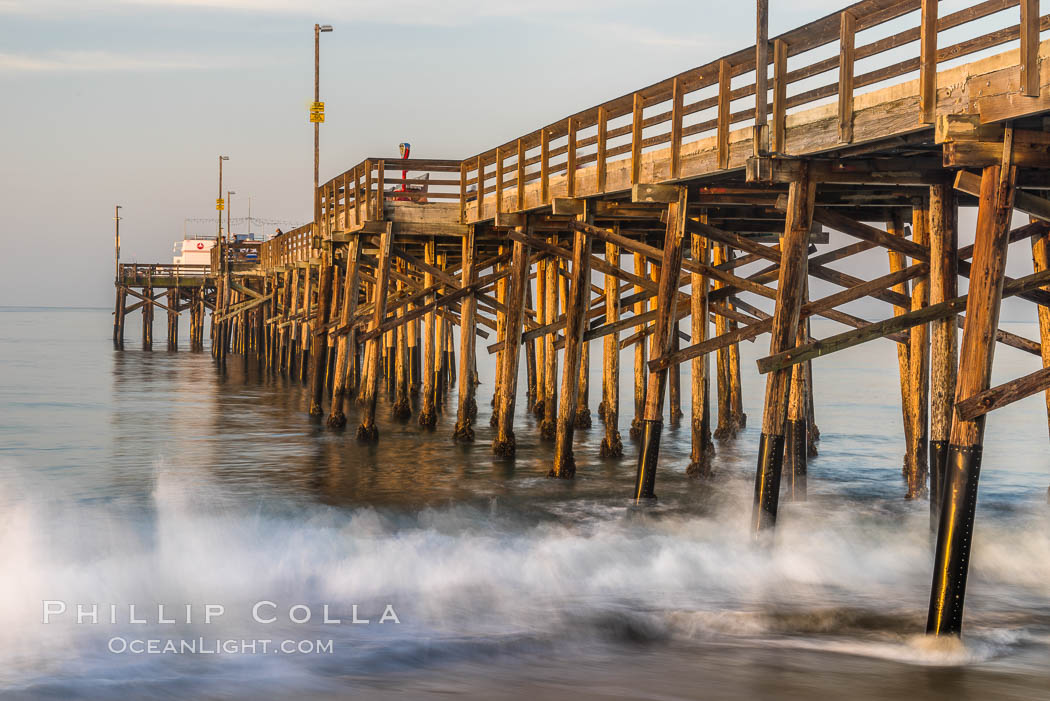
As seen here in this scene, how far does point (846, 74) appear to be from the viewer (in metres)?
8.67

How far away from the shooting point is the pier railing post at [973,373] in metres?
7.20

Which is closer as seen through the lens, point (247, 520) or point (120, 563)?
point (120, 563)

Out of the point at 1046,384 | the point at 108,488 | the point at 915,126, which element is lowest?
the point at 108,488

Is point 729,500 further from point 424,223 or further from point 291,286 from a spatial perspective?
point 291,286

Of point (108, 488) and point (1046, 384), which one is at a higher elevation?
point (1046, 384)

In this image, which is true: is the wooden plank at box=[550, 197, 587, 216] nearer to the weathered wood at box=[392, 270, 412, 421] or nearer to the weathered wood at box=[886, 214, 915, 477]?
the weathered wood at box=[886, 214, 915, 477]

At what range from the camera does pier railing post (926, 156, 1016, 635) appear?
7203mm

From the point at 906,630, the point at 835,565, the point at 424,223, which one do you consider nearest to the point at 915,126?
the point at 906,630

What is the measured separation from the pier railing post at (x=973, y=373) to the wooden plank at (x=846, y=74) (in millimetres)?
1450

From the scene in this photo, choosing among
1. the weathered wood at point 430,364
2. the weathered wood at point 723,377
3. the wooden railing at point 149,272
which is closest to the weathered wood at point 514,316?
the weathered wood at point 723,377

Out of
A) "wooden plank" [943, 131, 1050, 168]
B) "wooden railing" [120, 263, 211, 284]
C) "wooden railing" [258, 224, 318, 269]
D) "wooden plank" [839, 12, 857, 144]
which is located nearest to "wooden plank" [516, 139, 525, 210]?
"wooden plank" [839, 12, 857, 144]

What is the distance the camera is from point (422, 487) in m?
14.8

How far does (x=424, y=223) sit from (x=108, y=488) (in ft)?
21.1

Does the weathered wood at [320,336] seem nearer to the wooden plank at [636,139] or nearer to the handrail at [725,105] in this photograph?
the handrail at [725,105]
